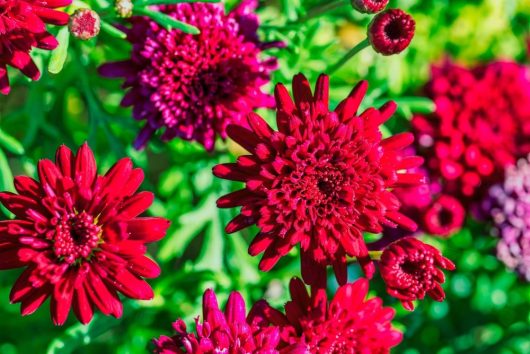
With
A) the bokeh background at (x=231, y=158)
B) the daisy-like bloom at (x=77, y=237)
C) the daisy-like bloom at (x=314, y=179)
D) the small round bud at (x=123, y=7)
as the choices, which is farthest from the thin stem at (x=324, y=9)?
the daisy-like bloom at (x=77, y=237)

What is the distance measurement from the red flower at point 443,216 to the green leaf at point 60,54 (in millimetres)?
736

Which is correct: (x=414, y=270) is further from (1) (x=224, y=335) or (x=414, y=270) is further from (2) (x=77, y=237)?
(2) (x=77, y=237)

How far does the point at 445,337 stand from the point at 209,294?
81cm

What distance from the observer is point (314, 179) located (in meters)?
0.96

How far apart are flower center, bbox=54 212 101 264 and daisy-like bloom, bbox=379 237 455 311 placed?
15.8 inches

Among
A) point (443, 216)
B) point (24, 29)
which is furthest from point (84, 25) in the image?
point (443, 216)

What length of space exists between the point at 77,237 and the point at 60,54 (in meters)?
0.27

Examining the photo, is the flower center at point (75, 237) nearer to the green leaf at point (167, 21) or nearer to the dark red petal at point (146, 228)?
the dark red petal at point (146, 228)

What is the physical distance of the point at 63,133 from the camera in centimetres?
138

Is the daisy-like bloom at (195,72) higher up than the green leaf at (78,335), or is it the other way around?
the daisy-like bloom at (195,72)

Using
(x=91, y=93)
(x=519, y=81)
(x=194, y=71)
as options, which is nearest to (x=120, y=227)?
(x=194, y=71)

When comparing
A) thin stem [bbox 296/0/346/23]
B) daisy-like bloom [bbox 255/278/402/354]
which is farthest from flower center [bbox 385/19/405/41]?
daisy-like bloom [bbox 255/278/402/354]

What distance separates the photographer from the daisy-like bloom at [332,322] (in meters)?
1.00

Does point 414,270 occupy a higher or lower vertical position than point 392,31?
lower
